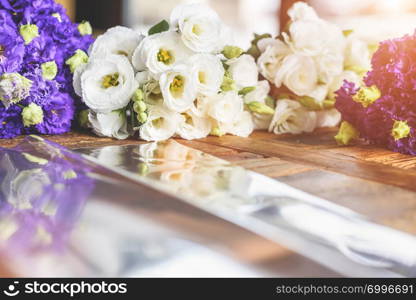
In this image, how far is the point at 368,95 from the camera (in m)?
1.05

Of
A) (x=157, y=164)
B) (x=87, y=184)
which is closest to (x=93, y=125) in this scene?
(x=157, y=164)

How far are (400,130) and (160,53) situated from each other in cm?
53

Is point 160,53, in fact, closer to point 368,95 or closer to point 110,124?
point 110,124

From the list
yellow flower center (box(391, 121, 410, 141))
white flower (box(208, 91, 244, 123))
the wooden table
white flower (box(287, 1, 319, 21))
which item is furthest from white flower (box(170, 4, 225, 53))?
yellow flower center (box(391, 121, 410, 141))

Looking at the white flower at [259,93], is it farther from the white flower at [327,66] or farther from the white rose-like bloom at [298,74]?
the white flower at [327,66]

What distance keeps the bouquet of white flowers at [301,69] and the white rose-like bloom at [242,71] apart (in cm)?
10

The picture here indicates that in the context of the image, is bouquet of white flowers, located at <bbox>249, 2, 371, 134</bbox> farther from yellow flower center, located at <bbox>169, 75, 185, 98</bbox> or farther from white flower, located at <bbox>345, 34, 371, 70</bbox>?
yellow flower center, located at <bbox>169, 75, 185, 98</bbox>

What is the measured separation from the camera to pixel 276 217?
0.57m

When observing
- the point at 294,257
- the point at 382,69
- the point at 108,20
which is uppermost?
the point at 108,20

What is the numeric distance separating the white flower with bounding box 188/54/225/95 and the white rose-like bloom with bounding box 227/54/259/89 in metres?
0.09

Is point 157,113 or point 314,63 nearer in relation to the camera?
point 157,113

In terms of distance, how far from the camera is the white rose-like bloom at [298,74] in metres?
1.25

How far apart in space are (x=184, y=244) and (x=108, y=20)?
136 inches

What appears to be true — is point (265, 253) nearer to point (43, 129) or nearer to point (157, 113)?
point (157, 113)
